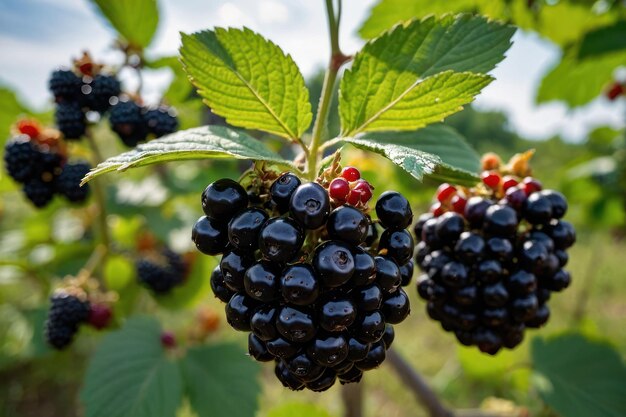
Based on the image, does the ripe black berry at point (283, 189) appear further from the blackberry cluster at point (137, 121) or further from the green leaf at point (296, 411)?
the green leaf at point (296, 411)

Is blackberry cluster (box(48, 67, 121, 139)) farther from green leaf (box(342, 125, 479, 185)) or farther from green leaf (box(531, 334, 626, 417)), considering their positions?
green leaf (box(531, 334, 626, 417))

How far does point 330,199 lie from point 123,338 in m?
1.12

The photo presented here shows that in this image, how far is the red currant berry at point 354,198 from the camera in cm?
82

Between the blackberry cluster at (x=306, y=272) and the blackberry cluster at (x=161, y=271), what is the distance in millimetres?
1149

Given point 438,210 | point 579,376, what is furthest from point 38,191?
point 579,376

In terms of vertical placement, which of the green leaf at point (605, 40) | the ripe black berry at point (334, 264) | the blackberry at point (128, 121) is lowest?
the ripe black berry at point (334, 264)

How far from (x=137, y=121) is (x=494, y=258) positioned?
974 mm

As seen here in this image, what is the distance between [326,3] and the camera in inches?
39.4

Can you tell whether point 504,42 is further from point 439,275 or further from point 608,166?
point 608,166

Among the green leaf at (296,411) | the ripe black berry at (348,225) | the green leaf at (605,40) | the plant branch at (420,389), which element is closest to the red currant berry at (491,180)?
the ripe black berry at (348,225)

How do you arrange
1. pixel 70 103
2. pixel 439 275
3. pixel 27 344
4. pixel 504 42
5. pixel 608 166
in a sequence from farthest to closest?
pixel 608 166
pixel 27 344
pixel 70 103
pixel 439 275
pixel 504 42

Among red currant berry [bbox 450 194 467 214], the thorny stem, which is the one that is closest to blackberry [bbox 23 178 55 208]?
the thorny stem

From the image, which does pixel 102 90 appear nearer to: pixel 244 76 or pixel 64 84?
pixel 64 84

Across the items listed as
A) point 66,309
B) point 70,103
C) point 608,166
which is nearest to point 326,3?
point 70,103
